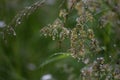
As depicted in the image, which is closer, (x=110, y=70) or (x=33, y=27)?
(x=110, y=70)

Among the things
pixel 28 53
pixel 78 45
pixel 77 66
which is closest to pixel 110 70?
pixel 78 45

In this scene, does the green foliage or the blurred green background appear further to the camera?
the blurred green background

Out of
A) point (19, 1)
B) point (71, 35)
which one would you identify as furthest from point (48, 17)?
point (71, 35)

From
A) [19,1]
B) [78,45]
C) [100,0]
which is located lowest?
[78,45]

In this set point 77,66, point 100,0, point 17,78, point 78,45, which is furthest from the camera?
point 17,78

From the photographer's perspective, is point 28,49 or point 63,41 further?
point 28,49

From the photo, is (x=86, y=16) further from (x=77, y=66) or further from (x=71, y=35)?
(x=77, y=66)

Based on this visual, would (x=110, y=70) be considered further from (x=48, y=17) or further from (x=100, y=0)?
(x=48, y=17)

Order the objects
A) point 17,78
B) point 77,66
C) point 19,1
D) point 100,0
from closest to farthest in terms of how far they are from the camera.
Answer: point 100,0, point 77,66, point 17,78, point 19,1

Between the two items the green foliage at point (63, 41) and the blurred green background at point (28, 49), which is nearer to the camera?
the green foliage at point (63, 41)

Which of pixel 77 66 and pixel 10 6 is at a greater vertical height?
pixel 10 6
